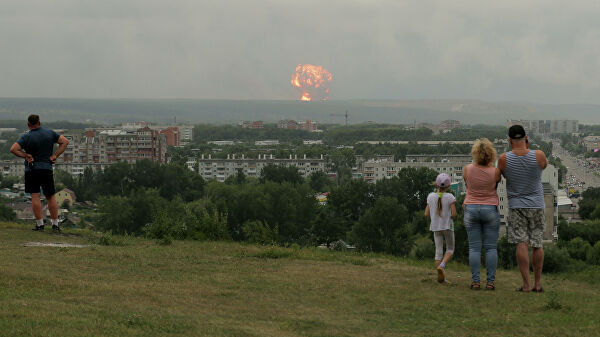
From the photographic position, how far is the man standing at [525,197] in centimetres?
775

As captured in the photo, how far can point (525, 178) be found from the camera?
25.5 feet

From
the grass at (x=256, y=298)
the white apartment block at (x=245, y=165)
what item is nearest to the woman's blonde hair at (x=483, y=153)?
the grass at (x=256, y=298)

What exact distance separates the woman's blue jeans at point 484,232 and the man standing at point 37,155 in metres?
5.67

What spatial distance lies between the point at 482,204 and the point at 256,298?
2.51 meters

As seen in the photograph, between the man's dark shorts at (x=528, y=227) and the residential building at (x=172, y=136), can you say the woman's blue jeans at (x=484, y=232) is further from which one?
the residential building at (x=172, y=136)

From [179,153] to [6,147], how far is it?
127 feet

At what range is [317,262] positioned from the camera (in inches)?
368

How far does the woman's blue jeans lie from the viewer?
7.89 metres

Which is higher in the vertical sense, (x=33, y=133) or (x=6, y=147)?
(x=33, y=133)

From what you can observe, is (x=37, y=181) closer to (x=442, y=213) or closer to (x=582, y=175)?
(x=442, y=213)

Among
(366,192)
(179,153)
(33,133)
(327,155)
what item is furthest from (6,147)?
(33,133)

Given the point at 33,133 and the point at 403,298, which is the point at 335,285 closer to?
the point at 403,298

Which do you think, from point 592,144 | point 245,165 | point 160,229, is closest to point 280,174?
point 245,165

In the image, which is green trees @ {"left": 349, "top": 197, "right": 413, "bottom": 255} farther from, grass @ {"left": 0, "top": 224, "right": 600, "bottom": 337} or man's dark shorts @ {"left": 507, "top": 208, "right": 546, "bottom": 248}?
man's dark shorts @ {"left": 507, "top": 208, "right": 546, "bottom": 248}
